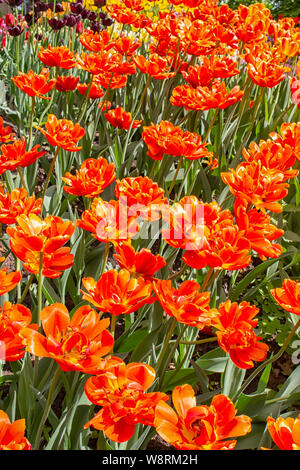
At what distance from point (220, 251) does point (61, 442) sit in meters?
0.50

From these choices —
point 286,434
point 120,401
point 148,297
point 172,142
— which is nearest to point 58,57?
point 172,142

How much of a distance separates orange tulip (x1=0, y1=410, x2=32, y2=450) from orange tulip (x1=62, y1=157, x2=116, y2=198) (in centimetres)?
71

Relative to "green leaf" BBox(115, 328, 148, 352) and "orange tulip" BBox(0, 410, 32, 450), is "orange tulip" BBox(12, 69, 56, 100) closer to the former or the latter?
"green leaf" BBox(115, 328, 148, 352)

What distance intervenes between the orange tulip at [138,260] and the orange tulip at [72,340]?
20 centimetres

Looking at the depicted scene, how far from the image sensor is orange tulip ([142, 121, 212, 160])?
1.47 m

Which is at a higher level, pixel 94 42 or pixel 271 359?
pixel 94 42

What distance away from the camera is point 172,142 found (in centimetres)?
147

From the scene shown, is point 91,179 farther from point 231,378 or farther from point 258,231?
point 231,378

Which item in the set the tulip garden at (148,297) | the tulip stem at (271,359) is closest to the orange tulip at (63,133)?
the tulip garden at (148,297)

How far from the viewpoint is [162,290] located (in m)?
0.88

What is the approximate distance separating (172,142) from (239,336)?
76 cm

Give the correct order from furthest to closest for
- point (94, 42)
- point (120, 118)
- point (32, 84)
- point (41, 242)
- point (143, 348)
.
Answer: point (94, 42)
point (120, 118)
point (32, 84)
point (143, 348)
point (41, 242)

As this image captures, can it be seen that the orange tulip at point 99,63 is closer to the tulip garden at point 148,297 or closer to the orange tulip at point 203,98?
the tulip garden at point 148,297
